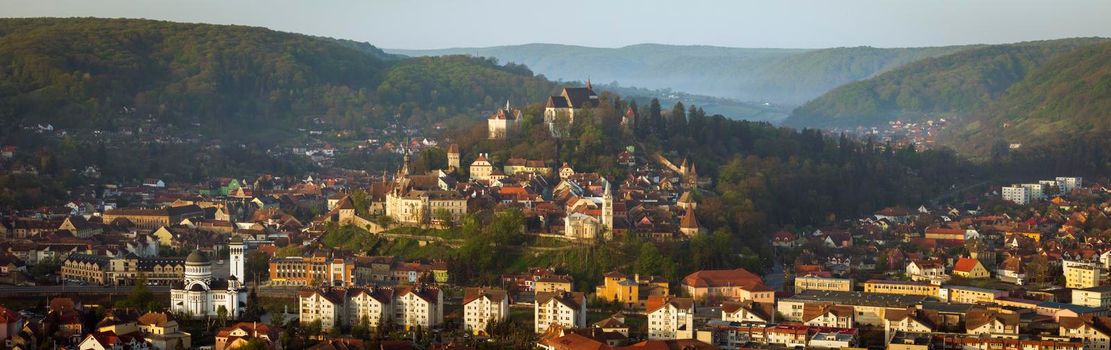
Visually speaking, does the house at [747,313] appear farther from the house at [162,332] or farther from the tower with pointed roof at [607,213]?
the house at [162,332]

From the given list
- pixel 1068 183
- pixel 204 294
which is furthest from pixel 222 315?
pixel 1068 183

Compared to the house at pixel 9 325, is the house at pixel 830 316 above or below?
above

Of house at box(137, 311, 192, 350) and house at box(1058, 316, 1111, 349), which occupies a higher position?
house at box(1058, 316, 1111, 349)

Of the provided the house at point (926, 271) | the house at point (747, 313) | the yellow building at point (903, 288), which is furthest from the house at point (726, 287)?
the house at point (926, 271)

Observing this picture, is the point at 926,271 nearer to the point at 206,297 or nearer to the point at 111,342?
the point at 206,297

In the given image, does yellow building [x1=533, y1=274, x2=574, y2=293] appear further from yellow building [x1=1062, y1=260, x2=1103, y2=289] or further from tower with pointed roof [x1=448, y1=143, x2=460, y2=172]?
yellow building [x1=1062, y1=260, x2=1103, y2=289]

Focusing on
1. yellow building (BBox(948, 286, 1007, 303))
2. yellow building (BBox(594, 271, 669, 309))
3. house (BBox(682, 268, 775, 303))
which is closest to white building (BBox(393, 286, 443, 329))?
yellow building (BBox(594, 271, 669, 309))
